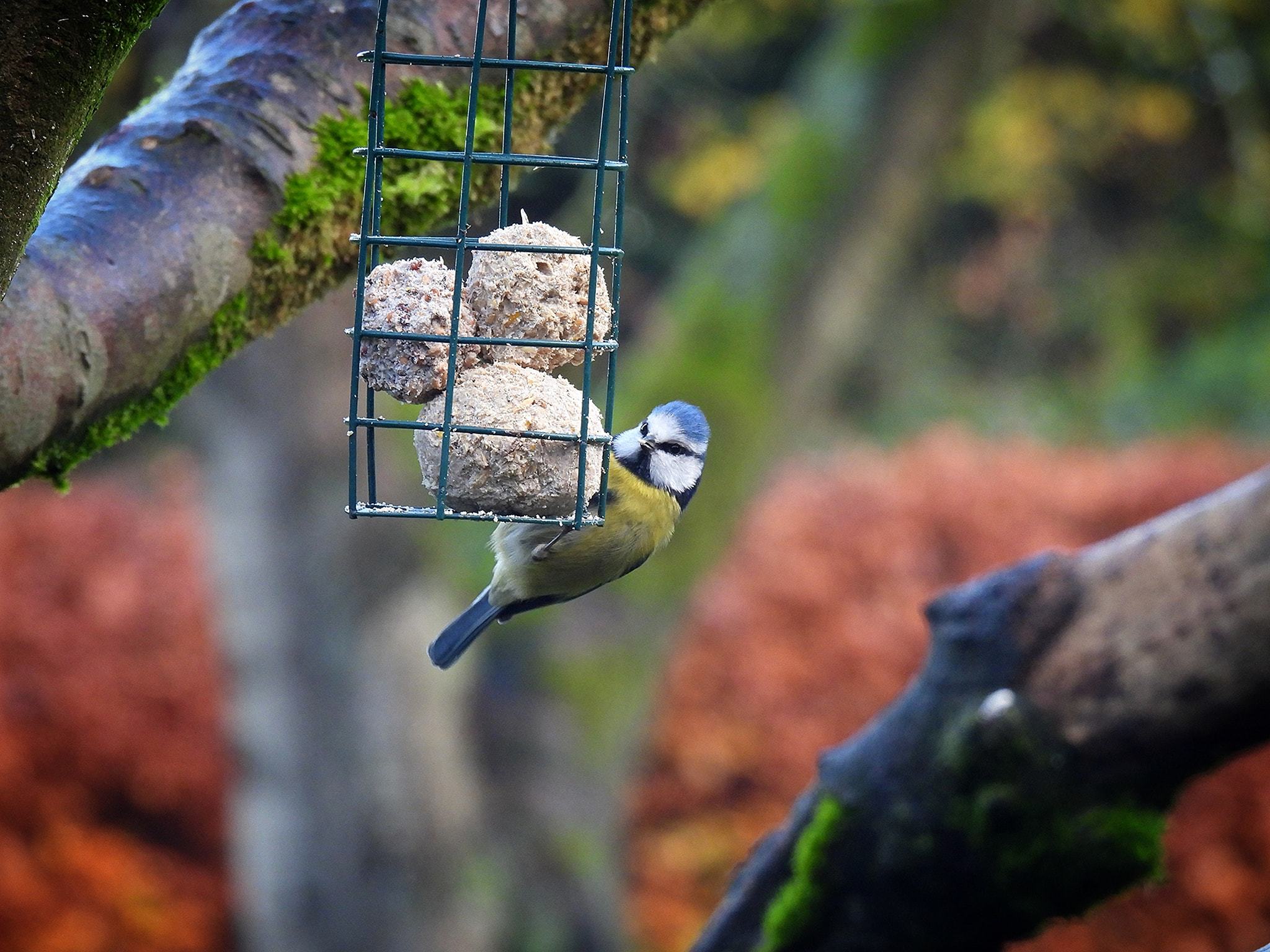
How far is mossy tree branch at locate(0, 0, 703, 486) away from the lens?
1.86 metres

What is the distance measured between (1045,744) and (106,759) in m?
5.21

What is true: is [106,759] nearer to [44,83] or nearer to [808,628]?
[808,628]

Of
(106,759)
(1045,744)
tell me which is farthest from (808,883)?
(106,759)

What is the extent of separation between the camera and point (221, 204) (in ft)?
6.66

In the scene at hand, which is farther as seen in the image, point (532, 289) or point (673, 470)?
point (673, 470)

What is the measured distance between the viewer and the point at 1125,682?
2475 millimetres

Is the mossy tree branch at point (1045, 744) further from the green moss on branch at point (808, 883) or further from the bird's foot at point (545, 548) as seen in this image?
the bird's foot at point (545, 548)

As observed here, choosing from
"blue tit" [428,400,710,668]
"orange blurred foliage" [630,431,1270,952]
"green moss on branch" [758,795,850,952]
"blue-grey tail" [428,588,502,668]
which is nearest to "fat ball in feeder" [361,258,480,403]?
"blue tit" [428,400,710,668]

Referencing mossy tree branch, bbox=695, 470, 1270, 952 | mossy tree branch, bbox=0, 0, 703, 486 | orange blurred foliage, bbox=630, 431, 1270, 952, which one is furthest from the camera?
orange blurred foliage, bbox=630, 431, 1270, 952

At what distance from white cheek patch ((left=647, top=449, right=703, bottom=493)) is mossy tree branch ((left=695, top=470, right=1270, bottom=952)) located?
1.98 ft

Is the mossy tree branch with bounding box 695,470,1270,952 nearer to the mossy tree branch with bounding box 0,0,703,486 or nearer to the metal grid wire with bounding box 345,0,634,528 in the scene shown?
the metal grid wire with bounding box 345,0,634,528

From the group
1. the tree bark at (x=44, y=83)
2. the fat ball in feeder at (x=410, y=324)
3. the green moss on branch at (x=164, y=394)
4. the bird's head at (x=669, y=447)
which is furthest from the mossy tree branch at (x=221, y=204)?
the bird's head at (x=669, y=447)

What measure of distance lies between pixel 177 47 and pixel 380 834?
3.19 m

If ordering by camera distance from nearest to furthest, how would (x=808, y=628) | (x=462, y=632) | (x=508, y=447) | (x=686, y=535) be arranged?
1. (x=508, y=447)
2. (x=462, y=632)
3. (x=686, y=535)
4. (x=808, y=628)
